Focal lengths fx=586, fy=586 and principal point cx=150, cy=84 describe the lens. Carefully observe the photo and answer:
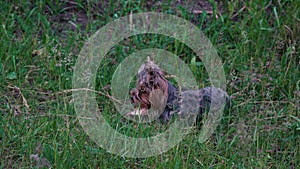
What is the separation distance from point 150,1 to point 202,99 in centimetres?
177

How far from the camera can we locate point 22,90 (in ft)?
14.7

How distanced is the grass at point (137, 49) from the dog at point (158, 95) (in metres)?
0.18

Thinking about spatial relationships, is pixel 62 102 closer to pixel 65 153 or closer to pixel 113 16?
pixel 65 153

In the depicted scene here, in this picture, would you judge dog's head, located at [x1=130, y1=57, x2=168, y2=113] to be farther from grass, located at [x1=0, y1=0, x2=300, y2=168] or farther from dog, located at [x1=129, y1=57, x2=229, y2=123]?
grass, located at [x1=0, y1=0, x2=300, y2=168]

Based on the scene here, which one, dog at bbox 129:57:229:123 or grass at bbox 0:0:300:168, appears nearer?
grass at bbox 0:0:300:168

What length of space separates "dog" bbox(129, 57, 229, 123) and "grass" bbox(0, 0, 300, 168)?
0.18 meters

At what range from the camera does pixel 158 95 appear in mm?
4160

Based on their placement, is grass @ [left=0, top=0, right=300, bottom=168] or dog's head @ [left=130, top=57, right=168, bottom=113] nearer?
grass @ [left=0, top=0, right=300, bottom=168]

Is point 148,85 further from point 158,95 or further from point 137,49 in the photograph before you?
point 137,49

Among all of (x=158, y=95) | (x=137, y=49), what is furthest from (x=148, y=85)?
(x=137, y=49)

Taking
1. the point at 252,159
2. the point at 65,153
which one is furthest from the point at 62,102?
the point at 252,159

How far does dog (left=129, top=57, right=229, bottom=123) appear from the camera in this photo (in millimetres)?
4117

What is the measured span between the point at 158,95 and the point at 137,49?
3.55 feet

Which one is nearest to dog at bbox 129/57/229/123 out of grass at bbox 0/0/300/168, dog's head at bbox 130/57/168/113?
dog's head at bbox 130/57/168/113
